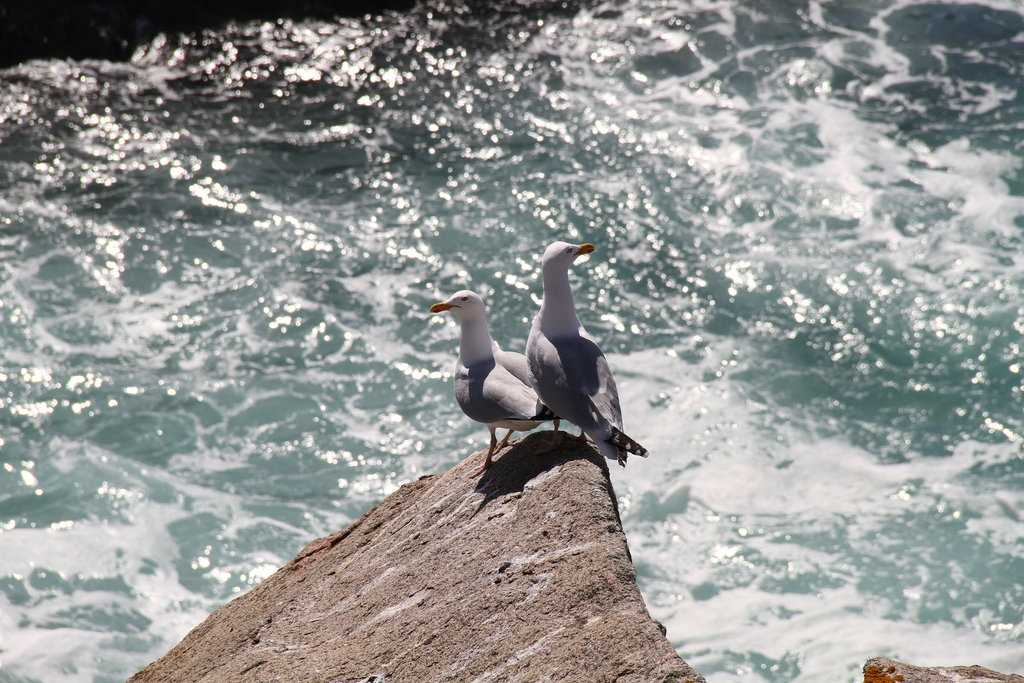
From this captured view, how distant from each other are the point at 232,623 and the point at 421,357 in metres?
5.87

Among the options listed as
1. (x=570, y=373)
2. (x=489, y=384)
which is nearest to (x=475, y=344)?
(x=489, y=384)

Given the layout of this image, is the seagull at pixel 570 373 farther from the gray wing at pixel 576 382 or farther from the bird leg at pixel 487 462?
the bird leg at pixel 487 462

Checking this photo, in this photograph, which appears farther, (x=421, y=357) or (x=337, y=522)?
(x=421, y=357)

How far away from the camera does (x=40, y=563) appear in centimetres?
805

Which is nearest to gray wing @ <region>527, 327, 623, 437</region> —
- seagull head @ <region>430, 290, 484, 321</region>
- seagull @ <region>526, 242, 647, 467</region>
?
seagull @ <region>526, 242, 647, 467</region>

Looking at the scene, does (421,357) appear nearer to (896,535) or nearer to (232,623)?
(896,535)

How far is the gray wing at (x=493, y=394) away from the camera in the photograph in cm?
422

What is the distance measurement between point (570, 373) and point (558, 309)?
420mm

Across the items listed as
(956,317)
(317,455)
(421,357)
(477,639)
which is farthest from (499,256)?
(477,639)

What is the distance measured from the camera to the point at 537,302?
34.9 ft

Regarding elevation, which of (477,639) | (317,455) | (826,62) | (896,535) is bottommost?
(896,535)

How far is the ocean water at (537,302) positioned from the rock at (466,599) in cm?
350

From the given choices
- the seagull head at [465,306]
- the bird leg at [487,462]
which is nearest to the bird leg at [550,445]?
the bird leg at [487,462]

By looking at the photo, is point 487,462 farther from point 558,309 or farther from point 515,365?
point 558,309
